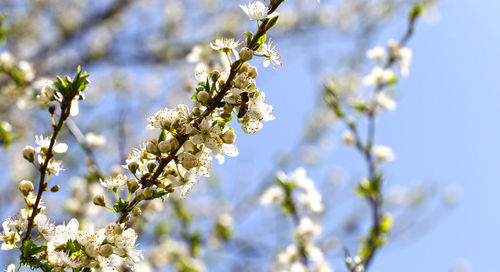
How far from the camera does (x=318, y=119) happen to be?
24.9ft

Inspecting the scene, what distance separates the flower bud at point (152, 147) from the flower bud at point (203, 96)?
0.73 ft

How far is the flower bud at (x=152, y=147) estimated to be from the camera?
4.59ft

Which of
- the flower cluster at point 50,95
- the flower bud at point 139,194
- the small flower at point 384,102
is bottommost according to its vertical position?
the flower bud at point 139,194

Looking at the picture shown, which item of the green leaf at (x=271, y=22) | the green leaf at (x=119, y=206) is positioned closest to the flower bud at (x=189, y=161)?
the green leaf at (x=119, y=206)

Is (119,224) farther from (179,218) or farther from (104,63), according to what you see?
(104,63)

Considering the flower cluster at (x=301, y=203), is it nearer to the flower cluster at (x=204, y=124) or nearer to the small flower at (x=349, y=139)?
the small flower at (x=349, y=139)

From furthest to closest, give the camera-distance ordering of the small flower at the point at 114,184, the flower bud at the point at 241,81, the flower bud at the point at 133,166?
1. the small flower at the point at 114,184
2. the flower bud at the point at 133,166
3. the flower bud at the point at 241,81

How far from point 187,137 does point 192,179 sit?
0.16 meters

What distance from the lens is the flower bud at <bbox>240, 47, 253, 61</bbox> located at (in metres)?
1.35

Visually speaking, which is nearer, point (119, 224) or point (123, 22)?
point (119, 224)

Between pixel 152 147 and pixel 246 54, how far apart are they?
0.45 m

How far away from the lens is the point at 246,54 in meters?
1.35

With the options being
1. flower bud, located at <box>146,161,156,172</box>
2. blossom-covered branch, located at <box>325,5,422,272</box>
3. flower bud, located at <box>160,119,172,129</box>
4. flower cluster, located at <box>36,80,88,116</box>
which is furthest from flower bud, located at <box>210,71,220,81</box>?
blossom-covered branch, located at <box>325,5,422,272</box>

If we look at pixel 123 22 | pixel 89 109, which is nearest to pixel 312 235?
pixel 89 109
